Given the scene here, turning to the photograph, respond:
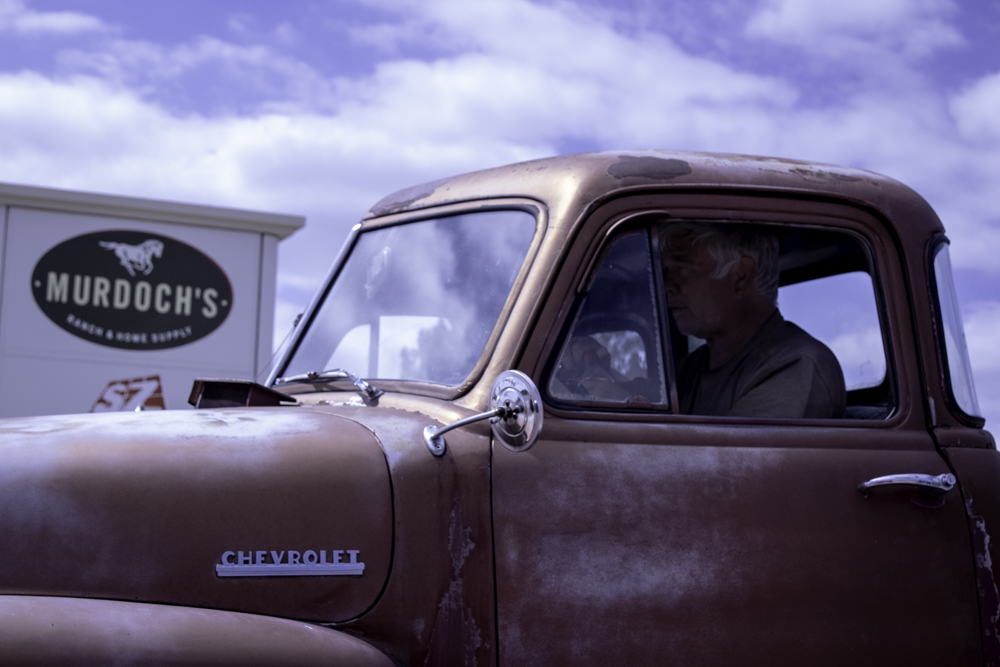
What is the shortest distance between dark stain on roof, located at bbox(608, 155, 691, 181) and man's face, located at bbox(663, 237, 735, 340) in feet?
0.66

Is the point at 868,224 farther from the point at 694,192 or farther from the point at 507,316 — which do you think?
the point at 507,316

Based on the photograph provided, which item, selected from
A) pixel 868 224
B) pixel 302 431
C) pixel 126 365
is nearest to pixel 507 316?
pixel 302 431

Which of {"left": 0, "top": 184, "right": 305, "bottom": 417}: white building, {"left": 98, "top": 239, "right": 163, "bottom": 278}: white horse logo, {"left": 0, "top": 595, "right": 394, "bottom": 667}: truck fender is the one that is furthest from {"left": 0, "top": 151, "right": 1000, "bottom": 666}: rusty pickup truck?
{"left": 98, "top": 239, "right": 163, "bottom": 278}: white horse logo

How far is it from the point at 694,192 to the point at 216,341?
9037 millimetres

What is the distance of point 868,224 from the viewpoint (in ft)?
10.1

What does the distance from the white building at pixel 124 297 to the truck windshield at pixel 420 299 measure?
308 inches

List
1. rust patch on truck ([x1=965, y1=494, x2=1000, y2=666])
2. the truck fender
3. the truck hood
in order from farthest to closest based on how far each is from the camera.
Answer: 1. rust patch on truck ([x1=965, y1=494, x2=1000, y2=666])
2. the truck hood
3. the truck fender

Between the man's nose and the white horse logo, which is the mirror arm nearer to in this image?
the man's nose

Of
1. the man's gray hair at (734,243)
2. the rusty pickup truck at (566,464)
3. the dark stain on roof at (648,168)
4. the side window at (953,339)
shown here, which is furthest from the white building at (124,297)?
the side window at (953,339)

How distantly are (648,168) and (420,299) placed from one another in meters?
0.74

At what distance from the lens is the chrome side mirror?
7.63 feet

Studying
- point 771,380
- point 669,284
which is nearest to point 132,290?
point 669,284

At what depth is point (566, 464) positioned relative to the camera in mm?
2572

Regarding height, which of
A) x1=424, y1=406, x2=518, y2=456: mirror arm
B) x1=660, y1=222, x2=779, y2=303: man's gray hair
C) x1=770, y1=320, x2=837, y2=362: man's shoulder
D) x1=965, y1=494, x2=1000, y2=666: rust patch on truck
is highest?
x1=660, y1=222, x2=779, y2=303: man's gray hair
